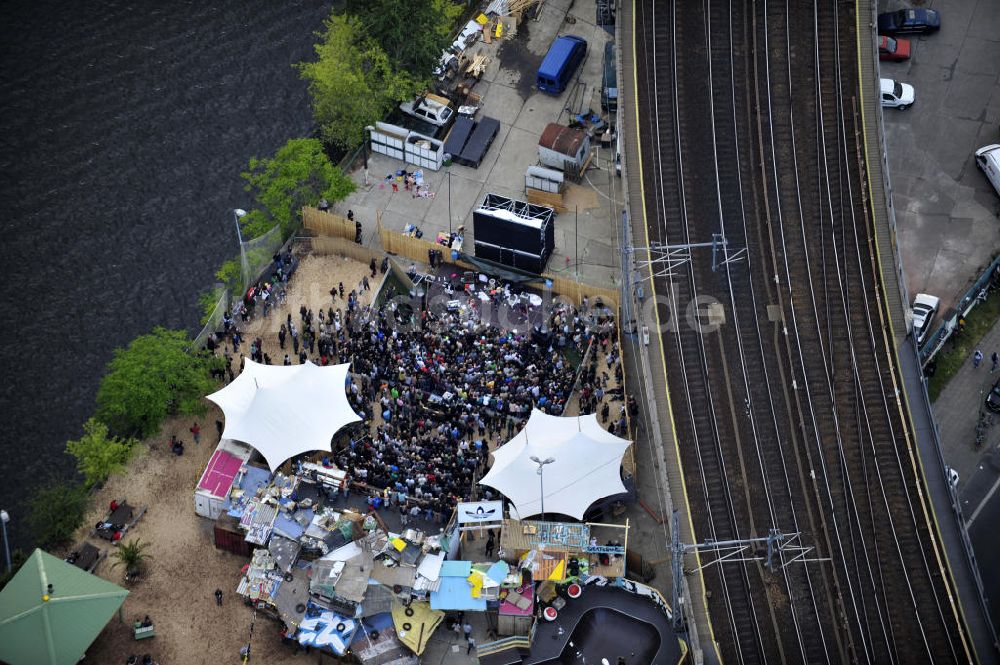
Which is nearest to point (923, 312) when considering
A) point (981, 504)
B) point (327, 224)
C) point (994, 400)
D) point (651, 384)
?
point (994, 400)

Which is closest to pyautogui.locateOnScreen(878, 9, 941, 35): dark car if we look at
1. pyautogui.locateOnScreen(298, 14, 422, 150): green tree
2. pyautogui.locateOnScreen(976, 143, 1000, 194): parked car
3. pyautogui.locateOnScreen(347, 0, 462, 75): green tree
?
pyautogui.locateOnScreen(976, 143, 1000, 194): parked car

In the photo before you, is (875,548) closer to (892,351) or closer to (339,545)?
(892,351)

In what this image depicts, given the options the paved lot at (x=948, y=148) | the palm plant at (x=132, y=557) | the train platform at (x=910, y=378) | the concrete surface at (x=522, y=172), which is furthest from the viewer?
the concrete surface at (x=522, y=172)

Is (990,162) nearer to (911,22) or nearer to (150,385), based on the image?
(911,22)

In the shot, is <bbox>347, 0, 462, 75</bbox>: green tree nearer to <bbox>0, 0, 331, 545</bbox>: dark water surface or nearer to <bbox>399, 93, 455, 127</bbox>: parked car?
<bbox>399, 93, 455, 127</bbox>: parked car

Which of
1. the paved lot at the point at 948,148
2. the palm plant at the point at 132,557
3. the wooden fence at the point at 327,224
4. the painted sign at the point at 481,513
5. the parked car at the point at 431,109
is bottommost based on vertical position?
the palm plant at the point at 132,557

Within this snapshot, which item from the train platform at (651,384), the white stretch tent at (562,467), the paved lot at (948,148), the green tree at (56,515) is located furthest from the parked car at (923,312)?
the green tree at (56,515)

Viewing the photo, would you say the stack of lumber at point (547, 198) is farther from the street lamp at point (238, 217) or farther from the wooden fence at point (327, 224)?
the street lamp at point (238, 217)
